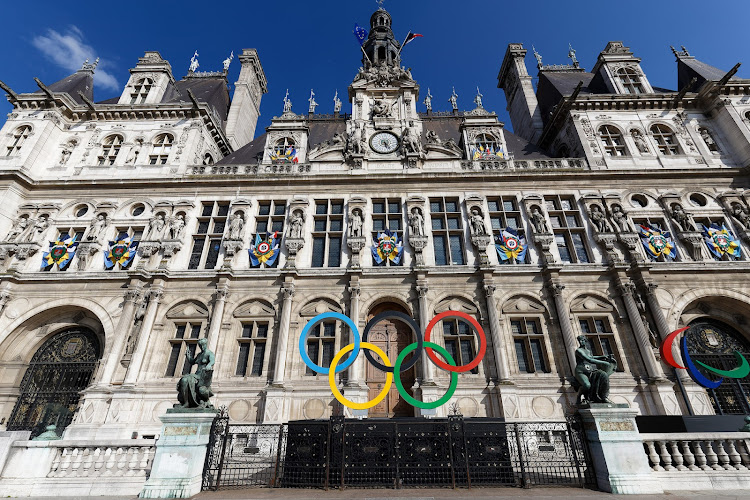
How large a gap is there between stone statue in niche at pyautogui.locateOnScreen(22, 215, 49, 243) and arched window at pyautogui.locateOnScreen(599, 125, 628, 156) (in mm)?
30083

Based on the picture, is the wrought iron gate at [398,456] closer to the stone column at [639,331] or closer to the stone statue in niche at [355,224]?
the stone column at [639,331]

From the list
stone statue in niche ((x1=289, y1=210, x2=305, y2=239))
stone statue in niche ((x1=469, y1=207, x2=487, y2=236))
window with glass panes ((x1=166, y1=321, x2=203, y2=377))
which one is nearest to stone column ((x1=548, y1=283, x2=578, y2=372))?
stone statue in niche ((x1=469, y1=207, x2=487, y2=236))

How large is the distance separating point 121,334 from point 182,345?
244 centimetres

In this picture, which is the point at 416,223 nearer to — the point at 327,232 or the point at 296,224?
the point at 327,232

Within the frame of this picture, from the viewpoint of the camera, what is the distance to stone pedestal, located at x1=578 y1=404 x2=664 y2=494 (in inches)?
278

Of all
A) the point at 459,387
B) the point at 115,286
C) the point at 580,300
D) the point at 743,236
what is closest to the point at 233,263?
the point at 115,286

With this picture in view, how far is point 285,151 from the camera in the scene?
20500 mm

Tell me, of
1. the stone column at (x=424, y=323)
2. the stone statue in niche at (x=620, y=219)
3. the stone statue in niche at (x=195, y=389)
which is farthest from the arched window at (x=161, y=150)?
the stone statue in niche at (x=620, y=219)

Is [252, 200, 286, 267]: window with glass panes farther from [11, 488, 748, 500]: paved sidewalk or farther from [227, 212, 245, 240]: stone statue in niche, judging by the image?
[11, 488, 748, 500]: paved sidewalk

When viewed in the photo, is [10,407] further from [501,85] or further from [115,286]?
[501,85]

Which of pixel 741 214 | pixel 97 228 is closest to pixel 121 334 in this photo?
pixel 97 228

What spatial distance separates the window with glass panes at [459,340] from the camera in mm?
14844

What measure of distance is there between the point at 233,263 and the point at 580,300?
53.1 feet

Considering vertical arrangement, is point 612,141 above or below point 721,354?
above
